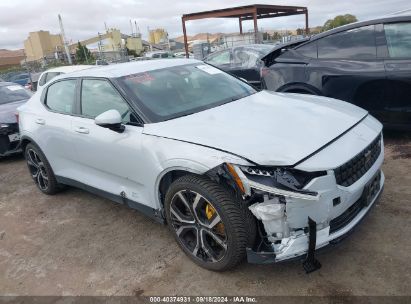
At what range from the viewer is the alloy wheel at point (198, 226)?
290 cm

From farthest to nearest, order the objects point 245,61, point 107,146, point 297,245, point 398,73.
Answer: point 245,61, point 398,73, point 107,146, point 297,245

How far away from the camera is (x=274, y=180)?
8.32 feet

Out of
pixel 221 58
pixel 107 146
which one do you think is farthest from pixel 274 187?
pixel 221 58

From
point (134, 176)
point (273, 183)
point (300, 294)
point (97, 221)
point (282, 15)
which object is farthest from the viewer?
point (282, 15)

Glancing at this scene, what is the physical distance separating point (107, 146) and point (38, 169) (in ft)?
6.61

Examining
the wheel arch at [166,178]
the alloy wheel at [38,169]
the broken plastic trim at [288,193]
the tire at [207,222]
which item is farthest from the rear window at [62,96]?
the broken plastic trim at [288,193]

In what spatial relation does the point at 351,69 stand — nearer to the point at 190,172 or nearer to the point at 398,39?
the point at 398,39

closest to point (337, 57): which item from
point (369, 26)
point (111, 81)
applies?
point (369, 26)

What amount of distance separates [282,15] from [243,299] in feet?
100.0

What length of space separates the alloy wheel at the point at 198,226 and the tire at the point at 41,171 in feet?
7.84

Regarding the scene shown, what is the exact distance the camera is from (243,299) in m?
2.77

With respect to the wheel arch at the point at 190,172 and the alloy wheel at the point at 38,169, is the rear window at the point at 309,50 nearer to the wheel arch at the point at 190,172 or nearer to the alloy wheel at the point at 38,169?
the wheel arch at the point at 190,172

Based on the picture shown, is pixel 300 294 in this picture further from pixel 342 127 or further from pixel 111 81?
pixel 111 81

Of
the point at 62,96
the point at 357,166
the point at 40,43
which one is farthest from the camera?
the point at 40,43
